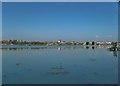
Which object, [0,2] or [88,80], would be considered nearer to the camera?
[0,2]

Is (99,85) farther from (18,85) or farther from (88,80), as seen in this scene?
(18,85)

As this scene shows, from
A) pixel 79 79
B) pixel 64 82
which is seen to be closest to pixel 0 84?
pixel 64 82

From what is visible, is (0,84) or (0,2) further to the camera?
(0,84)

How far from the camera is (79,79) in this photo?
22.1 feet

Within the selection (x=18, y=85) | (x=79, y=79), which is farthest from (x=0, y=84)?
(x=79, y=79)

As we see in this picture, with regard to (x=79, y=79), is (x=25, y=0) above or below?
above

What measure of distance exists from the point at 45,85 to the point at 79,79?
1330 millimetres

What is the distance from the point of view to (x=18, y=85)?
598 centimetres

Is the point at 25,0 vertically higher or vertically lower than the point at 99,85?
higher

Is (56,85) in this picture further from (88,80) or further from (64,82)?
(88,80)

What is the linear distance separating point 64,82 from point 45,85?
772 mm

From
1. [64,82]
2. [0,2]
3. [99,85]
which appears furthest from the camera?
[64,82]

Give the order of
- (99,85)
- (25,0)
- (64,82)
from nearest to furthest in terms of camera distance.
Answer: (25,0)
(99,85)
(64,82)

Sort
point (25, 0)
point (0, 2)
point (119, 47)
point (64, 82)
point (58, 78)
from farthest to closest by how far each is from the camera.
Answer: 1. point (119, 47)
2. point (58, 78)
3. point (64, 82)
4. point (25, 0)
5. point (0, 2)
